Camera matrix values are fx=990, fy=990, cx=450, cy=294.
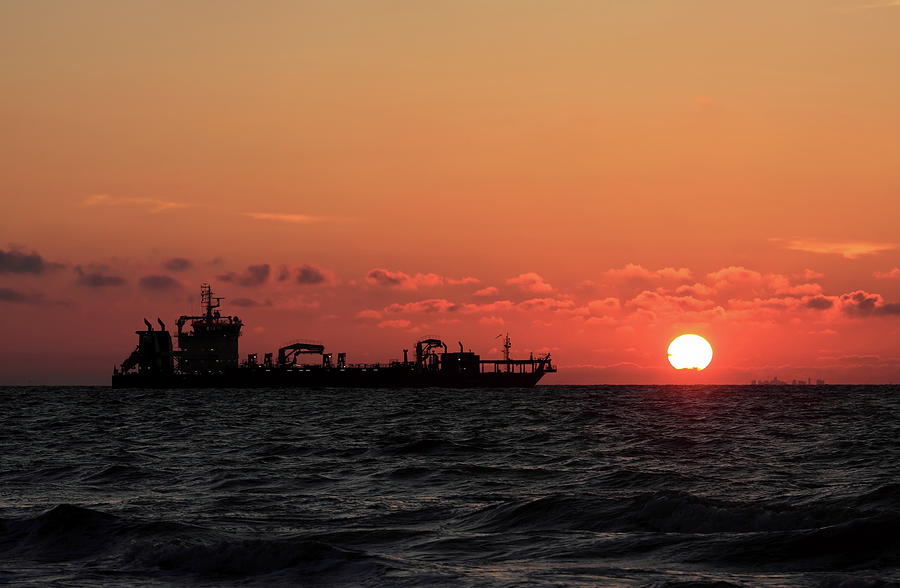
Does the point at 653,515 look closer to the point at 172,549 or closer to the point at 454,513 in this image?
the point at 454,513

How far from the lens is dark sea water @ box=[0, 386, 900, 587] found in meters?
15.1

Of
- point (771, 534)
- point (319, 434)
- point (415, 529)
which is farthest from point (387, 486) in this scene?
point (319, 434)

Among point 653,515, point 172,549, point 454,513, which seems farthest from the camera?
point 454,513

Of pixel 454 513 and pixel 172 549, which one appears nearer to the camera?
pixel 172 549

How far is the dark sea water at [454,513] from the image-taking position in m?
15.1

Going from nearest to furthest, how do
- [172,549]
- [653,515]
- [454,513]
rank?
[172,549]
[653,515]
[454,513]

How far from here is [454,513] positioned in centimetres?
2125

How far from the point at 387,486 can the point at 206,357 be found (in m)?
178

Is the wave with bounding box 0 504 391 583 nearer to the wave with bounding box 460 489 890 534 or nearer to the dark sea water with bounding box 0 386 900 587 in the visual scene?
the dark sea water with bounding box 0 386 900 587

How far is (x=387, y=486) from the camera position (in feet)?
86.7

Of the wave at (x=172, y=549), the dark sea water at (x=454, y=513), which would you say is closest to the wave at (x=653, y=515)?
the dark sea water at (x=454, y=513)

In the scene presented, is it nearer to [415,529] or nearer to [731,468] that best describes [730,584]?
[415,529]

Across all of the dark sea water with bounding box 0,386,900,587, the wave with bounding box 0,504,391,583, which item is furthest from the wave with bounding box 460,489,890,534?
the wave with bounding box 0,504,391,583

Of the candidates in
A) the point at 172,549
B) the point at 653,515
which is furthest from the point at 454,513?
the point at 172,549
